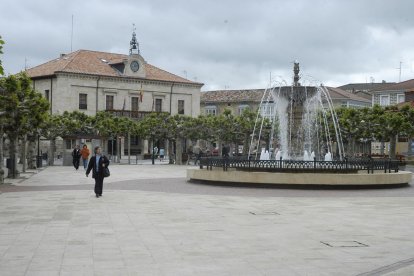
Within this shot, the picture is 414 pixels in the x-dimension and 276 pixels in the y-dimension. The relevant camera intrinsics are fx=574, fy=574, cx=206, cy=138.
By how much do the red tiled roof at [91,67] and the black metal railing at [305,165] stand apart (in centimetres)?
4120

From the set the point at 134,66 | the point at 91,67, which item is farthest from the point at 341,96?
the point at 91,67

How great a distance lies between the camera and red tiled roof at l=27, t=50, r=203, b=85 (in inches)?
2466

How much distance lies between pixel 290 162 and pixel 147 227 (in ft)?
35.2

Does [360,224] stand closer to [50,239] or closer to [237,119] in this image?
[50,239]

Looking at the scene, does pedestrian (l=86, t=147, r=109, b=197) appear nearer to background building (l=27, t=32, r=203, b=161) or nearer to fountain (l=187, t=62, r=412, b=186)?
fountain (l=187, t=62, r=412, b=186)

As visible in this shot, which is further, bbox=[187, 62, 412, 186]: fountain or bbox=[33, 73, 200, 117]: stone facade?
bbox=[33, 73, 200, 117]: stone facade

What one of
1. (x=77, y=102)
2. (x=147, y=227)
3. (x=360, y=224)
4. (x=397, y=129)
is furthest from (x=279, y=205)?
(x=77, y=102)

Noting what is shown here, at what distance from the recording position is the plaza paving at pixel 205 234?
25.6ft

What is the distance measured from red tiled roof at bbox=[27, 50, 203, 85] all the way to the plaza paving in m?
45.9

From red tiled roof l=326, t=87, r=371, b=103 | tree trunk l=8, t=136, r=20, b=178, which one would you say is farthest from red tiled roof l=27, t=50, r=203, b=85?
tree trunk l=8, t=136, r=20, b=178

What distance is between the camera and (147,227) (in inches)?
444

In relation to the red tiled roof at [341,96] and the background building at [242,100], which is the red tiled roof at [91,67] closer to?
the background building at [242,100]

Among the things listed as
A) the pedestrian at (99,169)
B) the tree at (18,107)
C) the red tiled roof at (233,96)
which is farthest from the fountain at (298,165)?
the red tiled roof at (233,96)

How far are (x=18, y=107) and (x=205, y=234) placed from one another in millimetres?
16468
